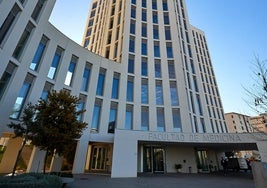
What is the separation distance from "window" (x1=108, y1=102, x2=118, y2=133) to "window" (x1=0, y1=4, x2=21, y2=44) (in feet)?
44.4

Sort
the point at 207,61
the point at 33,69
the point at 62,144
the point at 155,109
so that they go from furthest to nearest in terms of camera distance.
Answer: the point at 207,61 → the point at 155,109 → the point at 33,69 → the point at 62,144

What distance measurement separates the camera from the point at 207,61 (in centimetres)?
5378

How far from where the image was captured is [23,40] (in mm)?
15539

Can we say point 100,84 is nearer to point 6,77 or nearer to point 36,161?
point 6,77

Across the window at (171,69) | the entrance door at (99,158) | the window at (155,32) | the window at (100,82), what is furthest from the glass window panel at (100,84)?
the window at (155,32)

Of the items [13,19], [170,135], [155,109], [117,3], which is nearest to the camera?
[13,19]

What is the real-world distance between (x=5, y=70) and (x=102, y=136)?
1191 cm

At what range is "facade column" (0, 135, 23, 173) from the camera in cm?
1633

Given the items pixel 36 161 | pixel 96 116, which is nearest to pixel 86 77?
pixel 96 116

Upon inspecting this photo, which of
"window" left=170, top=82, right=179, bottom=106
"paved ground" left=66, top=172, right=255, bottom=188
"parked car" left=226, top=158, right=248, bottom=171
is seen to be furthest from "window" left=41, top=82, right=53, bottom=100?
"parked car" left=226, top=158, right=248, bottom=171

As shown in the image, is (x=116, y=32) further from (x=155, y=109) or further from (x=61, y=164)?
(x=61, y=164)

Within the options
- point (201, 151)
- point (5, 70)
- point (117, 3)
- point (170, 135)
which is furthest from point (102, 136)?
point (117, 3)

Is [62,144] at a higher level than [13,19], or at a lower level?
lower

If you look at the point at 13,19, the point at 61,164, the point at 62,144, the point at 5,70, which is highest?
the point at 13,19
